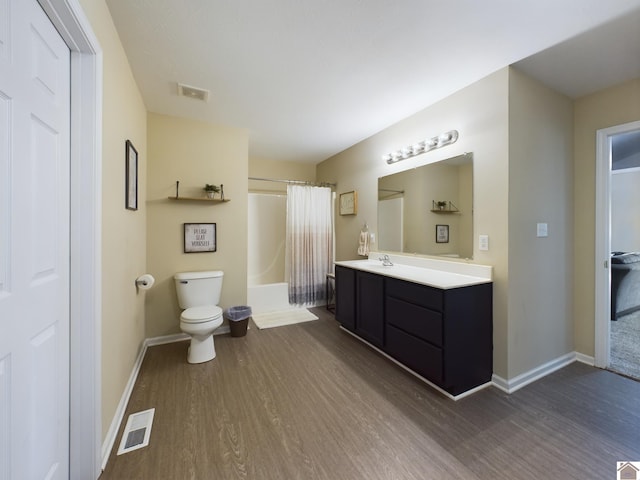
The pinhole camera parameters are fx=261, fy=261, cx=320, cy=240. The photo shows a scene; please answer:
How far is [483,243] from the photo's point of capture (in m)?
2.06

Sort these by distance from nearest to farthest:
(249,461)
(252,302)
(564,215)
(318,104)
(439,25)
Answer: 1. (249,461)
2. (439,25)
3. (564,215)
4. (318,104)
5. (252,302)

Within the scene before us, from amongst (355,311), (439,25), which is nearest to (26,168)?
(439,25)

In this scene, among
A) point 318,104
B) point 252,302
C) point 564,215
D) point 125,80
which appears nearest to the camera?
point 125,80

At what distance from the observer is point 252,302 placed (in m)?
3.60

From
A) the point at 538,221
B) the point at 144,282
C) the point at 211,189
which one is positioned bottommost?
the point at 144,282

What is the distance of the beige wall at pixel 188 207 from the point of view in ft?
8.71

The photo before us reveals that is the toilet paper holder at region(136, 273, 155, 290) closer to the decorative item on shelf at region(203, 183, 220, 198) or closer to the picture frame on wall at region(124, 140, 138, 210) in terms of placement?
the picture frame on wall at region(124, 140, 138, 210)

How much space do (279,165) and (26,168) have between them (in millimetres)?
3615

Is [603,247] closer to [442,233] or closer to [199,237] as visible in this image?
[442,233]

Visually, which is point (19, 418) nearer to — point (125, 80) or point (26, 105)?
point (26, 105)

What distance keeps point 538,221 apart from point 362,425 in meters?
2.01

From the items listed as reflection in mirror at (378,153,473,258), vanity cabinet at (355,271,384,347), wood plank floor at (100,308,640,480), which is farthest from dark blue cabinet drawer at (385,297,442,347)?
reflection in mirror at (378,153,473,258)

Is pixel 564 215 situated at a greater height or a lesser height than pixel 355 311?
greater

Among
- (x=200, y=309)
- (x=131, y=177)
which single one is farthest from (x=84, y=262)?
(x=200, y=309)
